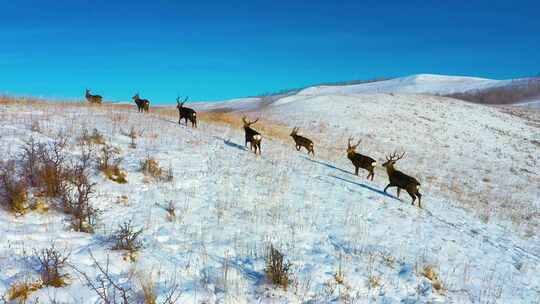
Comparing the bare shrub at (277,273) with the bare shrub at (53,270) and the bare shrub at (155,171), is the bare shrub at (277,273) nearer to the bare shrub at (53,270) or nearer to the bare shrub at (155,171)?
the bare shrub at (53,270)

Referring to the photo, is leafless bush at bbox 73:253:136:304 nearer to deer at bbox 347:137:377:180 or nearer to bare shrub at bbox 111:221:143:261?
bare shrub at bbox 111:221:143:261

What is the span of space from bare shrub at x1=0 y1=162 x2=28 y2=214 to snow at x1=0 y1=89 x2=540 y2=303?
211 mm

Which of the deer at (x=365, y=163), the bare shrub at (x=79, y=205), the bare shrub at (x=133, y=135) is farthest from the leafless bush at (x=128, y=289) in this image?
the deer at (x=365, y=163)

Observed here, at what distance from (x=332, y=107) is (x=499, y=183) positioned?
16569 mm

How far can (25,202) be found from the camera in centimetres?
798

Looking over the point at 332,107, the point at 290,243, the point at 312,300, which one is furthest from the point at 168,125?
the point at 332,107

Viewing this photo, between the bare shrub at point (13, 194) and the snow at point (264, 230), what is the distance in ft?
0.69

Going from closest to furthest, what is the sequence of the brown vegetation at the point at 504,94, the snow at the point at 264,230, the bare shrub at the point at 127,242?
the snow at the point at 264,230 < the bare shrub at the point at 127,242 < the brown vegetation at the point at 504,94

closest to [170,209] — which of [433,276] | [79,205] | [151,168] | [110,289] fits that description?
[79,205]

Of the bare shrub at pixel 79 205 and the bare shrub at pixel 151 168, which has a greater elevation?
the bare shrub at pixel 151 168

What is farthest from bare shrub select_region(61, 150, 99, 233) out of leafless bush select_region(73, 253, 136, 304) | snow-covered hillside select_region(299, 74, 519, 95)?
snow-covered hillside select_region(299, 74, 519, 95)

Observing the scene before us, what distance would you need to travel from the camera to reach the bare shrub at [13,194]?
7791mm

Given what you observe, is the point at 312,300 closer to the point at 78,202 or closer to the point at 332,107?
the point at 78,202

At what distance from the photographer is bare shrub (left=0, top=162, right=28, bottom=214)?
7.79 metres
